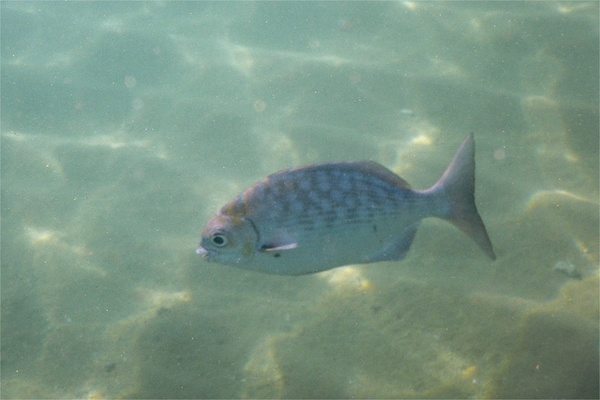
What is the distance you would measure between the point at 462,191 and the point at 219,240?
1.35 m

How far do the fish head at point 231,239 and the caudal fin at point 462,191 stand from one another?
104 centimetres

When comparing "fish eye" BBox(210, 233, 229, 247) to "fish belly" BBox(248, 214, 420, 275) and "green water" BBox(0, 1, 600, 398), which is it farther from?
"green water" BBox(0, 1, 600, 398)

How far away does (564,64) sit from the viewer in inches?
239

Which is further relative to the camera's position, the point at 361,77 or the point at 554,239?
the point at 361,77

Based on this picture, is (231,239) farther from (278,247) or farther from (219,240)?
(278,247)

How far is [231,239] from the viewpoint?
7.25 ft

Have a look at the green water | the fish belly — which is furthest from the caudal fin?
the green water

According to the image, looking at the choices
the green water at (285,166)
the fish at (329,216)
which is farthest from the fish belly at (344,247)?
the green water at (285,166)

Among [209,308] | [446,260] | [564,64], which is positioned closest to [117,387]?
[209,308]

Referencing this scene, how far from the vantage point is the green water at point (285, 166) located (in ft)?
11.0

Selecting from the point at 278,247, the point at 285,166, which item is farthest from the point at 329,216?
the point at 285,166

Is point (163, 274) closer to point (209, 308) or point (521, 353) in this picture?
point (209, 308)

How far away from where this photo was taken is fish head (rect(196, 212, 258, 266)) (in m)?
2.21

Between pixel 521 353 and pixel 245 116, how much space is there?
15.4 ft
